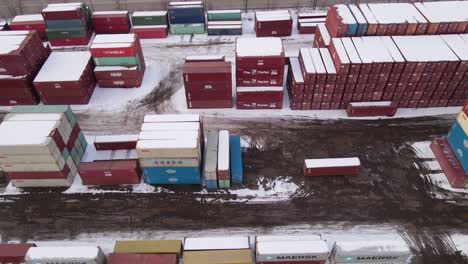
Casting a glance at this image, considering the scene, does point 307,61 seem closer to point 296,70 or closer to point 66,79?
point 296,70

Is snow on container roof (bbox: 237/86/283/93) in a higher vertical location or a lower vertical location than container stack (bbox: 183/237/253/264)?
higher

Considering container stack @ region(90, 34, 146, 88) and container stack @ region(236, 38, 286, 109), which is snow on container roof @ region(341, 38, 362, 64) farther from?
container stack @ region(90, 34, 146, 88)

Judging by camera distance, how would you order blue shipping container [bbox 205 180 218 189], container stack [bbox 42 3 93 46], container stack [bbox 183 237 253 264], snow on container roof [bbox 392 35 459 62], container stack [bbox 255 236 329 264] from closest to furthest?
1. container stack [bbox 183 237 253 264]
2. container stack [bbox 255 236 329 264]
3. blue shipping container [bbox 205 180 218 189]
4. snow on container roof [bbox 392 35 459 62]
5. container stack [bbox 42 3 93 46]

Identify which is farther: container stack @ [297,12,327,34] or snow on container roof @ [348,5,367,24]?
container stack @ [297,12,327,34]

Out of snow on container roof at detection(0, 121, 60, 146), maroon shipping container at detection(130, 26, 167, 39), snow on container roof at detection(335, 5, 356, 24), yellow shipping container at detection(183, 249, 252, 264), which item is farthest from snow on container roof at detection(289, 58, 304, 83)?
snow on container roof at detection(0, 121, 60, 146)

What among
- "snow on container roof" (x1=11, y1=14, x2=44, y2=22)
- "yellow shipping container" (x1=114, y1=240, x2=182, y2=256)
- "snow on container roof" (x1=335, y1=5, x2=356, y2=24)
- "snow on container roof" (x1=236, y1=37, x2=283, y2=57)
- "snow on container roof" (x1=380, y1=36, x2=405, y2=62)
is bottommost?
"yellow shipping container" (x1=114, y1=240, x2=182, y2=256)

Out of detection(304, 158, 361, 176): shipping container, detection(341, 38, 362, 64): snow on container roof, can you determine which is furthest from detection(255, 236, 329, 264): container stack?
detection(341, 38, 362, 64): snow on container roof

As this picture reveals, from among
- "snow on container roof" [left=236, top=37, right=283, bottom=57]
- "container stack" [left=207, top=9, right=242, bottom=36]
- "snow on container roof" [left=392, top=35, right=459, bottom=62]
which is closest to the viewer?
"snow on container roof" [left=392, top=35, right=459, bottom=62]
